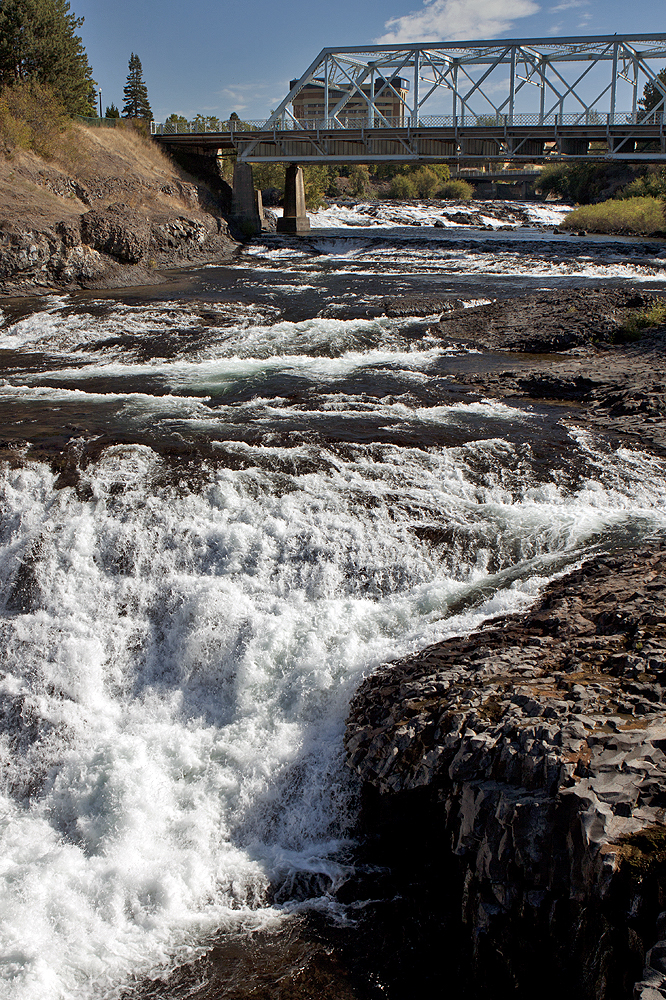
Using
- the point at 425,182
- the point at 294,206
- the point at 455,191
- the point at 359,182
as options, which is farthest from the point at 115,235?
the point at 425,182

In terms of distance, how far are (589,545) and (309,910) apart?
4.99 m

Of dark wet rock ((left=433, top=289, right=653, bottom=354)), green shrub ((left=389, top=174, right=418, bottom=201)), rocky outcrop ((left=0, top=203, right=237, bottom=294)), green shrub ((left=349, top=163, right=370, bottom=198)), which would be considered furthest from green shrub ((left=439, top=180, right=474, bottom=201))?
dark wet rock ((left=433, top=289, right=653, bottom=354))

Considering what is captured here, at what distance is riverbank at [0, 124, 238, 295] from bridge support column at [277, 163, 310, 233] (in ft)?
12.8

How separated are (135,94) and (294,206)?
122 ft

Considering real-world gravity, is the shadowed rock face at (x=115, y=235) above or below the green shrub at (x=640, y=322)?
above

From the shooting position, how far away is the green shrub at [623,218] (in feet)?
128

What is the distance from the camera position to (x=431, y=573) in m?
8.09

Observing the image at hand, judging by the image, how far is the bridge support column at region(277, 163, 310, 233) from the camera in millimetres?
43500

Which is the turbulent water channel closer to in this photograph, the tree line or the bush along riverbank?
the bush along riverbank

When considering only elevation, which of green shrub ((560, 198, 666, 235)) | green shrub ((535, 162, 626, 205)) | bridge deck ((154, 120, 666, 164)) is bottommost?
green shrub ((560, 198, 666, 235))

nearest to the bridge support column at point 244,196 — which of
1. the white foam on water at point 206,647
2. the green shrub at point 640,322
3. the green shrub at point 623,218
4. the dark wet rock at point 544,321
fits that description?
the green shrub at point 623,218

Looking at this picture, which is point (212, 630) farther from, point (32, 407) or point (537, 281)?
point (537, 281)

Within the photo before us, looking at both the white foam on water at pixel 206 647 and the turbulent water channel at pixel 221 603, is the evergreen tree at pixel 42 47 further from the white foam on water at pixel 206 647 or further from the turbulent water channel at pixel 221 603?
the white foam on water at pixel 206 647

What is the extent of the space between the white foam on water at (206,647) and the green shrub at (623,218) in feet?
114
